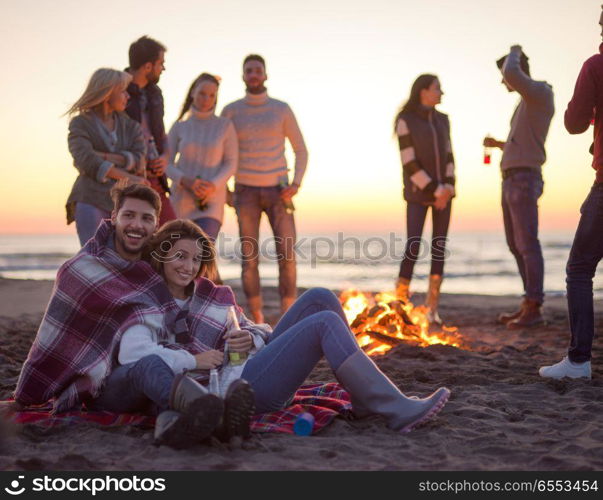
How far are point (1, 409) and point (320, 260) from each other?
76.3 ft

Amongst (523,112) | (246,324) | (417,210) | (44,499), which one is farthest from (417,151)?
(44,499)

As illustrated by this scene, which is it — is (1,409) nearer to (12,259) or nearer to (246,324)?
(246,324)

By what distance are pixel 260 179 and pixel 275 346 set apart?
12.7ft

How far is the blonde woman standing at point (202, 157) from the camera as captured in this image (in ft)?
21.1

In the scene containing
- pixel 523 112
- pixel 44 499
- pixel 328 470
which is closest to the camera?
pixel 44 499

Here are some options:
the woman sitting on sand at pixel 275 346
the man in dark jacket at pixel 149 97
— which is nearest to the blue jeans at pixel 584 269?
the woman sitting on sand at pixel 275 346

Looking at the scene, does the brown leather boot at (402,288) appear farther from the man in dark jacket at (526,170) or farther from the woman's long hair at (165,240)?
the woman's long hair at (165,240)

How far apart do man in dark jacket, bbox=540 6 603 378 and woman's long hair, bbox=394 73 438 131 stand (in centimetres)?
300

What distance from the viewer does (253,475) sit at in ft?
8.54

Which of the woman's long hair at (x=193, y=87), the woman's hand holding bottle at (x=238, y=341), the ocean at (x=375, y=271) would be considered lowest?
the ocean at (x=375, y=271)

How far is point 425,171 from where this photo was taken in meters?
7.22

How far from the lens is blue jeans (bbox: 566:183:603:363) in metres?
4.23

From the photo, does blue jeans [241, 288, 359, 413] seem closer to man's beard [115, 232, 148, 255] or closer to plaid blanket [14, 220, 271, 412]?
plaid blanket [14, 220, 271, 412]

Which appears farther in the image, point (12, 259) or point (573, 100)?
point (12, 259)
